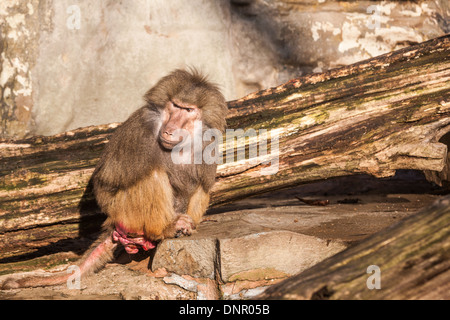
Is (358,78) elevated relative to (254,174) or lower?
elevated

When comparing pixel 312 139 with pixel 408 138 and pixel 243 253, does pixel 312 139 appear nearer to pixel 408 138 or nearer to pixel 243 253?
pixel 408 138

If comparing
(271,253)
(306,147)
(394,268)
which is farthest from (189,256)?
(394,268)

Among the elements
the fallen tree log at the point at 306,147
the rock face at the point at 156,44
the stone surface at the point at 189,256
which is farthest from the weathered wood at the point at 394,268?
the rock face at the point at 156,44

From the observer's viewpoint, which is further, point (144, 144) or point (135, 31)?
point (135, 31)

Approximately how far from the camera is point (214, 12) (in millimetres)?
5656

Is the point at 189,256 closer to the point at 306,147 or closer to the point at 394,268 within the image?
the point at 306,147

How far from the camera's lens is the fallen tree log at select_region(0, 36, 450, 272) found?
3758 mm

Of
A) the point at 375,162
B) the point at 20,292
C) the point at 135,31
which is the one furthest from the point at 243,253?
the point at 135,31

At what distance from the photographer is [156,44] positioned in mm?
5566

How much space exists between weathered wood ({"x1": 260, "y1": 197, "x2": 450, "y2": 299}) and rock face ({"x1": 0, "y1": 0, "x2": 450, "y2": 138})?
3714 mm

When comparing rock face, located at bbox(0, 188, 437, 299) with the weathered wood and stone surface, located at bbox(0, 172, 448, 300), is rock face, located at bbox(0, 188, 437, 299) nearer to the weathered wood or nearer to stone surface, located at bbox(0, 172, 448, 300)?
stone surface, located at bbox(0, 172, 448, 300)

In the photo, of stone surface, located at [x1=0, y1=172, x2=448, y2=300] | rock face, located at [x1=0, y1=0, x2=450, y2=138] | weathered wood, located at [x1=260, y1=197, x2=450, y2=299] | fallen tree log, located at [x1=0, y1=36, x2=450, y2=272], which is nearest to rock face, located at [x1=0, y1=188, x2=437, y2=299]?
stone surface, located at [x1=0, y1=172, x2=448, y2=300]

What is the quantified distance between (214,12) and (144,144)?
2719 mm

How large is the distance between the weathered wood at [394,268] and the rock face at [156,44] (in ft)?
12.2
